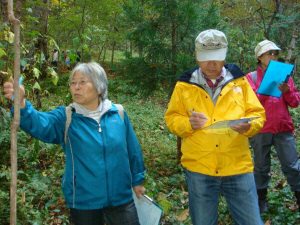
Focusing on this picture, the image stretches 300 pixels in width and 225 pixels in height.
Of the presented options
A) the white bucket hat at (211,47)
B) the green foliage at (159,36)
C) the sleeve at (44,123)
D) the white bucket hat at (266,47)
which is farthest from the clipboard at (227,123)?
the green foliage at (159,36)

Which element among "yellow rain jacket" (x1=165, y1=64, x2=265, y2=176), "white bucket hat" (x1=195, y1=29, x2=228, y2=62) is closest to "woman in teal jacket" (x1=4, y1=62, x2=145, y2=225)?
"yellow rain jacket" (x1=165, y1=64, x2=265, y2=176)

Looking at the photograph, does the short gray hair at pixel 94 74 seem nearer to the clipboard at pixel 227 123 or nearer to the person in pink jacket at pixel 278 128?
the clipboard at pixel 227 123

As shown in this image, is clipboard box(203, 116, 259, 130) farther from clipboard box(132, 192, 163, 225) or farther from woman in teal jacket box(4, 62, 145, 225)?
clipboard box(132, 192, 163, 225)

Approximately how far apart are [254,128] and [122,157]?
1137 millimetres

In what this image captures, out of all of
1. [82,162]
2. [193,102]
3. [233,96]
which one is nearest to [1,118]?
[82,162]

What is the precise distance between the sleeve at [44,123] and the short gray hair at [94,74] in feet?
1.14

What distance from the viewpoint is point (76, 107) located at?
91.7 inches

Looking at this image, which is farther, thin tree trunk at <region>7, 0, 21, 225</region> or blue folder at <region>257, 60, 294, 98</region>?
blue folder at <region>257, 60, 294, 98</region>

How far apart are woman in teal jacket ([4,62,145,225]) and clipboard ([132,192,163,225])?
0.17 meters

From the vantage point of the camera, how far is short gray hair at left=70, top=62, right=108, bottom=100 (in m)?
2.38

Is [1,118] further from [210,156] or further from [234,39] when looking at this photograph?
[234,39]

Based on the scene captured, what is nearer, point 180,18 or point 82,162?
point 82,162

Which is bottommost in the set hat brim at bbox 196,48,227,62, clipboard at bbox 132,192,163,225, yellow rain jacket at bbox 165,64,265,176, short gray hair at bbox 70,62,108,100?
clipboard at bbox 132,192,163,225

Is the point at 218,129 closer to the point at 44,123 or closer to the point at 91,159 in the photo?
the point at 91,159
